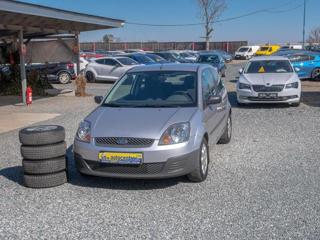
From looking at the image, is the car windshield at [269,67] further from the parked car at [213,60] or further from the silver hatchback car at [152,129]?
the parked car at [213,60]

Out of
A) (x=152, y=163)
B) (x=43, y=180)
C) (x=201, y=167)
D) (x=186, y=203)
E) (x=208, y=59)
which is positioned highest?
(x=208, y=59)

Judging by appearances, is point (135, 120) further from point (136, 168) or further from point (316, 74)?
point (316, 74)

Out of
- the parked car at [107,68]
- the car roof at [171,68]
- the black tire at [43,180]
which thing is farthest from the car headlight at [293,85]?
the parked car at [107,68]

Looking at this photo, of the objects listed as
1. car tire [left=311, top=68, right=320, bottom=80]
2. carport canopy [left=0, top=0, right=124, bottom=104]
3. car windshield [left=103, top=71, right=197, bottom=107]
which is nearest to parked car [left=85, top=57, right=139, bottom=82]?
carport canopy [left=0, top=0, right=124, bottom=104]

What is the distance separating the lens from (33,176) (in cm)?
605

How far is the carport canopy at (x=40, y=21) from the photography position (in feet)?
40.0

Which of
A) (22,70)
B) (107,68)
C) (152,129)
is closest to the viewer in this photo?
(152,129)

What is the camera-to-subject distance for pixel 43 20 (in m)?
15.2

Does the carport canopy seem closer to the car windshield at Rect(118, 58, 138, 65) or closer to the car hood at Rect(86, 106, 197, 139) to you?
the car hood at Rect(86, 106, 197, 139)

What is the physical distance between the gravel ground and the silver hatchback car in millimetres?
327

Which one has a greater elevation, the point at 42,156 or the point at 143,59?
the point at 143,59

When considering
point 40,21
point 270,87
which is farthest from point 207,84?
point 40,21

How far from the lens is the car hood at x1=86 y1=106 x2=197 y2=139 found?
574 centimetres

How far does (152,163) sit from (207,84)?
7.24ft
